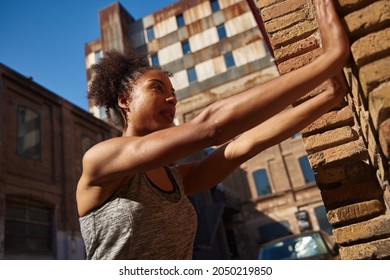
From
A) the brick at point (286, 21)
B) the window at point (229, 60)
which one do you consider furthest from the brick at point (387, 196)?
the window at point (229, 60)

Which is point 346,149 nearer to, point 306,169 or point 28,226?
point 28,226

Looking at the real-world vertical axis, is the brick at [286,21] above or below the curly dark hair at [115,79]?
above

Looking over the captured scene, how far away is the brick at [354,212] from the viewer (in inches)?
68.2

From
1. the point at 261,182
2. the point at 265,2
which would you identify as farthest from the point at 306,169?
the point at 265,2

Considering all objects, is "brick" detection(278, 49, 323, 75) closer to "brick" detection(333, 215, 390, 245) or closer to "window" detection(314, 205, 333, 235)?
"brick" detection(333, 215, 390, 245)

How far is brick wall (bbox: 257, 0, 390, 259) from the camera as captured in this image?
1342 mm

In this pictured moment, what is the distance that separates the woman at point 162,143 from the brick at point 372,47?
6 cm

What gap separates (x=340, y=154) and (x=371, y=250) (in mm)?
510

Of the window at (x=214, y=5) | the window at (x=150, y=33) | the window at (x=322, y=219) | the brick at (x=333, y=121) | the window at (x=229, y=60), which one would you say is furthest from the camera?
the window at (x=150, y=33)

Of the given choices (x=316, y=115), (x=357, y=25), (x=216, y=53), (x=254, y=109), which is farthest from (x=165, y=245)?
(x=216, y=53)

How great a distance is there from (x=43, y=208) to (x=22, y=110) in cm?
389

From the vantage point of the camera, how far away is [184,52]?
26.5 m

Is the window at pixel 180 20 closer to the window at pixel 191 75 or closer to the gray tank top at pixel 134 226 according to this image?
the window at pixel 191 75

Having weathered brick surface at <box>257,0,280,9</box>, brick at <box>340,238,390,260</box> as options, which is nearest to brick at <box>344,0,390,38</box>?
brick at <box>340,238,390,260</box>
